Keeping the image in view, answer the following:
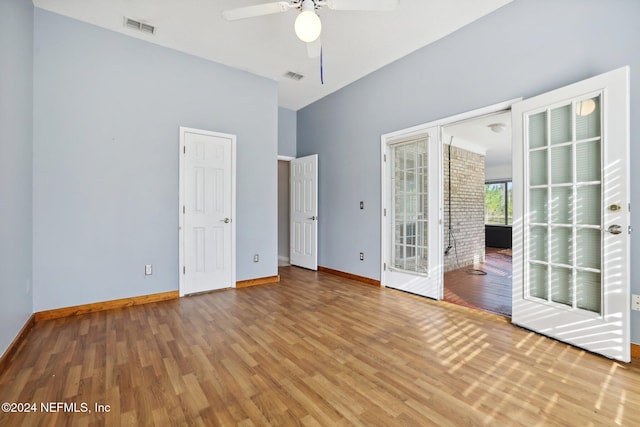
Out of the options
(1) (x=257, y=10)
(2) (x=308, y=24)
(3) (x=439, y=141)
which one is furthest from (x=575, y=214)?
(1) (x=257, y=10)

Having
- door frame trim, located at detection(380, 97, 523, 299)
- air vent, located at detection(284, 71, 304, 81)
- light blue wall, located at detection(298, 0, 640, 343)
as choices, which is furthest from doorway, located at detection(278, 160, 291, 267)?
door frame trim, located at detection(380, 97, 523, 299)

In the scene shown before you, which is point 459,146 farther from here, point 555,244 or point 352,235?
point 555,244

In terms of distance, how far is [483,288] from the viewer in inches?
156

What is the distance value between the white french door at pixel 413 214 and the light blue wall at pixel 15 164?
3.73m

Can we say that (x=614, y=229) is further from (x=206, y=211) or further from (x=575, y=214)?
(x=206, y=211)

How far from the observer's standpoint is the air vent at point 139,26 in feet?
10.1

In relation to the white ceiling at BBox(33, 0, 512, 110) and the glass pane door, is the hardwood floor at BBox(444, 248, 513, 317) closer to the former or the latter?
the glass pane door

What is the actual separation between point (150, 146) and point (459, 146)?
519cm

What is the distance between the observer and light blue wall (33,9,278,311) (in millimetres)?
2871

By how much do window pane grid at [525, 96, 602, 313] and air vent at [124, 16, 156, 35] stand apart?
13.2ft

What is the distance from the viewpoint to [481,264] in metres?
5.81

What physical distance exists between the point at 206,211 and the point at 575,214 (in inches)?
153

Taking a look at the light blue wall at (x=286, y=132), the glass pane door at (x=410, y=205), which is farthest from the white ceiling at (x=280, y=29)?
the light blue wall at (x=286, y=132)

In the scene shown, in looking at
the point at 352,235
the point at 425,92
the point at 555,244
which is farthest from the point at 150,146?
the point at 555,244
